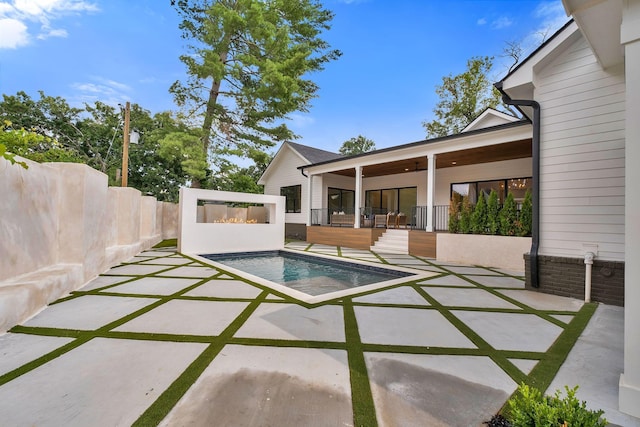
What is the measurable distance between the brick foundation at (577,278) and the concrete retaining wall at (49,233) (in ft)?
23.6

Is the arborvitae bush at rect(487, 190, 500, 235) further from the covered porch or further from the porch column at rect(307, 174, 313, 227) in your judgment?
the porch column at rect(307, 174, 313, 227)

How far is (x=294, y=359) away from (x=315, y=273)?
15.0 feet

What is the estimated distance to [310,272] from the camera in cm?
693

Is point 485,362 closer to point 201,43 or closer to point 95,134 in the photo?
point 201,43

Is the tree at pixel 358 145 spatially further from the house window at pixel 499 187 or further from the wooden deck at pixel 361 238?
the house window at pixel 499 187

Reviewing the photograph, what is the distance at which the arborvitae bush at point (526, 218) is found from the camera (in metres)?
6.32

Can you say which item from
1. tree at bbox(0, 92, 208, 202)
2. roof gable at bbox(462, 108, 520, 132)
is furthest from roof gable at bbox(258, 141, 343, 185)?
roof gable at bbox(462, 108, 520, 132)

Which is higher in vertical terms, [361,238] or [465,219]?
[465,219]

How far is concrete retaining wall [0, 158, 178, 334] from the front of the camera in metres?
3.04

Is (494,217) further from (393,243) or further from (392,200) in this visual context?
(392,200)

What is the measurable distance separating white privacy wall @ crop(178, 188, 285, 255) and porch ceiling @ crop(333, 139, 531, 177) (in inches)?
187

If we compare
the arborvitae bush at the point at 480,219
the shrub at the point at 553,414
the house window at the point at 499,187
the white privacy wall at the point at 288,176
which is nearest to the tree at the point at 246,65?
the white privacy wall at the point at 288,176

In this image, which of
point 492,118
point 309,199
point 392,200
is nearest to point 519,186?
point 492,118

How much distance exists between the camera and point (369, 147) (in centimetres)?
3541
